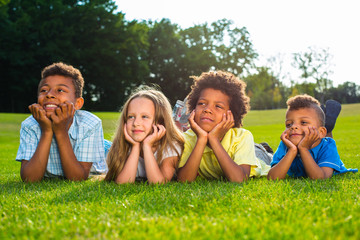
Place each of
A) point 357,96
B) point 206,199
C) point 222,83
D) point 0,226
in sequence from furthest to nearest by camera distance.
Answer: point 357,96
point 222,83
point 206,199
point 0,226

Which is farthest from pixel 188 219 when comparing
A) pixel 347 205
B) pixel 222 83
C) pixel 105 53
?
pixel 105 53

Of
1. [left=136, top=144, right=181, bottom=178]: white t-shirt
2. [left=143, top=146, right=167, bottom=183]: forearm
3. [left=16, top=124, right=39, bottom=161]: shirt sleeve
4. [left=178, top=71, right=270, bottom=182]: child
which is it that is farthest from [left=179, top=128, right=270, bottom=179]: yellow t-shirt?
[left=16, top=124, right=39, bottom=161]: shirt sleeve

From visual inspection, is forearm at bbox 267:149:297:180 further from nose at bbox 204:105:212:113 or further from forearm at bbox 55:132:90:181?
forearm at bbox 55:132:90:181

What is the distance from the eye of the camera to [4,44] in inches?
1411

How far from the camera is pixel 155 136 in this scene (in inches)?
156

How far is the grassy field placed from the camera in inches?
77.3

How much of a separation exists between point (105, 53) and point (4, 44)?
34.1ft

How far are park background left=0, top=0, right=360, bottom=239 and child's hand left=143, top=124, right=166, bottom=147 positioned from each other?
0.49 m

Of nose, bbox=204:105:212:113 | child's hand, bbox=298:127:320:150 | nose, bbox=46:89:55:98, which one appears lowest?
child's hand, bbox=298:127:320:150

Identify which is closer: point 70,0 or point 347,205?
point 347,205

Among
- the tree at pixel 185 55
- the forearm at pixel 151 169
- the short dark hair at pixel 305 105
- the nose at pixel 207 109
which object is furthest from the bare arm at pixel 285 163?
the tree at pixel 185 55

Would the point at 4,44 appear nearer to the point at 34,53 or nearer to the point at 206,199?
the point at 34,53

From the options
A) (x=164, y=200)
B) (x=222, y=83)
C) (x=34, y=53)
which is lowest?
(x=164, y=200)

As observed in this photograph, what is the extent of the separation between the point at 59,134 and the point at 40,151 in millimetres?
297
